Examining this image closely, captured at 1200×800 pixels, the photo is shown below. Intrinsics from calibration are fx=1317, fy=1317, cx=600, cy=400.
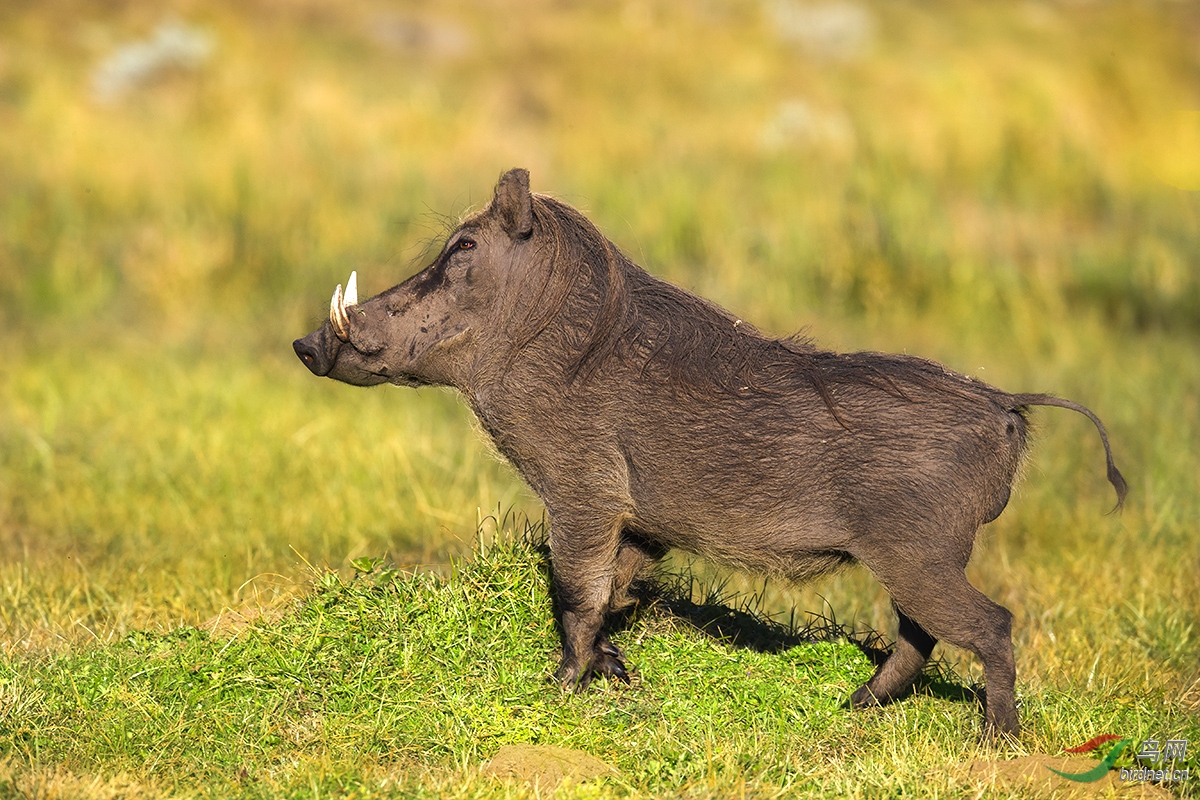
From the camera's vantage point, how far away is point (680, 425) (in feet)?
13.2

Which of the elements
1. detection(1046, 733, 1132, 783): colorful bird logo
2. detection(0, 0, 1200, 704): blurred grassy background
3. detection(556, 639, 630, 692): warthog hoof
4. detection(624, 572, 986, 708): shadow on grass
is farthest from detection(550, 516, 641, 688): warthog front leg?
detection(0, 0, 1200, 704): blurred grassy background

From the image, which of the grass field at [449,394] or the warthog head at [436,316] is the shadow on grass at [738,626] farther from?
the warthog head at [436,316]

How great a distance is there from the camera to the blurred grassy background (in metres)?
6.08

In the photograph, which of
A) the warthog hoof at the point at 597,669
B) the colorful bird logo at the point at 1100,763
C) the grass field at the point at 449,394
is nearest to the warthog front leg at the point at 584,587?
the warthog hoof at the point at 597,669

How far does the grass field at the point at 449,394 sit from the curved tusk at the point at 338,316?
592mm

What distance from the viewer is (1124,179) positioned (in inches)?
515

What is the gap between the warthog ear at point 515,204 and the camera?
13.4 feet

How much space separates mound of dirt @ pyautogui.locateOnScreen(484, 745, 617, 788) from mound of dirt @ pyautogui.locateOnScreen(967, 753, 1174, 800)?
1078 mm

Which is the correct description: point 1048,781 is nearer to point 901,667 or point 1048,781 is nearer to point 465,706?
point 901,667

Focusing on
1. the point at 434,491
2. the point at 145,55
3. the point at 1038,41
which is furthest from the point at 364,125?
the point at 1038,41

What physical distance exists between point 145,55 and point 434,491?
9.14 metres

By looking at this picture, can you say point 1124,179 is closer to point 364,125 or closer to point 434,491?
point 364,125

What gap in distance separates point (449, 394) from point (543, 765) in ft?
13.4

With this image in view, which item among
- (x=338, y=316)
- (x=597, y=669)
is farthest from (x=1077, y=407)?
(x=338, y=316)
